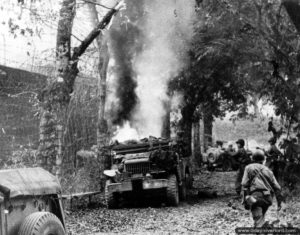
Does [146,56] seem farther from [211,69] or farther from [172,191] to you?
[172,191]

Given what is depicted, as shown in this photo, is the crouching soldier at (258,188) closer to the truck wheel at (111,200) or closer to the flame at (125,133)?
the truck wheel at (111,200)

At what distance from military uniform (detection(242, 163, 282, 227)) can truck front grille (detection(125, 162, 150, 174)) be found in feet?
18.3

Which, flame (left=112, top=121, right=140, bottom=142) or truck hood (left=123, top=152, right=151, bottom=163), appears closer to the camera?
truck hood (left=123, top=152, right=151, bottom=163)

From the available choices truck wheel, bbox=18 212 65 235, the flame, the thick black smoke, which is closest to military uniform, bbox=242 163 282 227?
truck wheel, bbox=18 212 65 235

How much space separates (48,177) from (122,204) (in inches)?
286

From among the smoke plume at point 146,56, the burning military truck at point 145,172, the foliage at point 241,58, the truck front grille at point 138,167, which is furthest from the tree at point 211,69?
the truck front grille at point 138,167

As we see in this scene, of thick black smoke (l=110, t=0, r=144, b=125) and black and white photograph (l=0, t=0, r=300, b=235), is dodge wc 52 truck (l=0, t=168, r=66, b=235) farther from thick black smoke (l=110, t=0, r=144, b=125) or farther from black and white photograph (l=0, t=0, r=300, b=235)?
thick black smoke (l=110, t=0, r=144, b=125)

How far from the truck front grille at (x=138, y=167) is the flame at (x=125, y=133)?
300 cm

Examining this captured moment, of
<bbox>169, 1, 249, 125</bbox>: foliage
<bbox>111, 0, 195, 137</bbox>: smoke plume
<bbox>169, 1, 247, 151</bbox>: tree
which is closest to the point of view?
<bbox>169, 1, 249, 125</bbox>: foliage

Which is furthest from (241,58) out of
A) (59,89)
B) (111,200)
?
(59,89)

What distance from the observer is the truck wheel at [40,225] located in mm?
5385

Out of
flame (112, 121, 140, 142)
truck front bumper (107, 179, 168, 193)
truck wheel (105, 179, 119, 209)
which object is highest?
flame (112, 121, 140, 142)

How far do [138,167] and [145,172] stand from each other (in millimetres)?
231

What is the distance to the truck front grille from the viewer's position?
508 inches
